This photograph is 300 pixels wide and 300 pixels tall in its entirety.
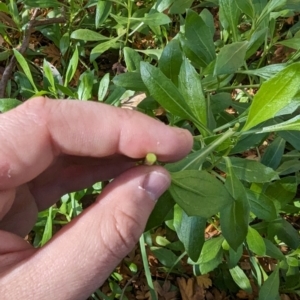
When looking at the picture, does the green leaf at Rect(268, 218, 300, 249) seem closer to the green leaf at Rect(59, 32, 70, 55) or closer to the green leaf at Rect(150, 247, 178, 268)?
the green leaf at Rect(150, 247, 178, 268)

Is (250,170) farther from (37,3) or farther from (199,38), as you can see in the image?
(37,3)

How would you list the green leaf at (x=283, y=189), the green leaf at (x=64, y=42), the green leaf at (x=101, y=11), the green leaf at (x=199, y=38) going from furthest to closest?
the green leaf at (x=64, y=42) < the green leaf at (x=101, y=11) < the green leaf at (x=283, y=189) < the green leaf at (x=199, y=38)

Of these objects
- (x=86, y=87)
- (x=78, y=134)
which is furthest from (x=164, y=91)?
(x=86, y=87)

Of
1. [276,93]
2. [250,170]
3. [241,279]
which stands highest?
[276,93]

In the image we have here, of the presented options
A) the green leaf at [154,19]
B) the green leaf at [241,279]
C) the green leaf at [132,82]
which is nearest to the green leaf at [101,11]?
the green leaf at [154,19]

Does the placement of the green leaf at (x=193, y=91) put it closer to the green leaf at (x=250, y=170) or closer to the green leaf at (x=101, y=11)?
the green leaf at (x=250, y=170)

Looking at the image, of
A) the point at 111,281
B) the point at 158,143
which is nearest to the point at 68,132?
the point at 158,143

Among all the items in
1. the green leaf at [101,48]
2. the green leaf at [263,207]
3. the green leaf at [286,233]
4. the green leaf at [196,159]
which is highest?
the green leaf at [196,159]
